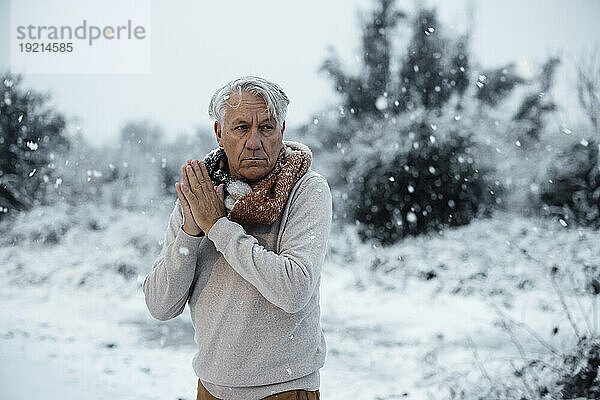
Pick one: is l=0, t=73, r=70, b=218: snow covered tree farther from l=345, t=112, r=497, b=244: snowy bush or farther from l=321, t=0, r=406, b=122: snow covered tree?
l=345, t=112, r=497, b=244: snowy bush

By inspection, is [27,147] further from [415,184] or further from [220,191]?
[220,191]

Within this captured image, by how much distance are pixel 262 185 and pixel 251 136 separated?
0.31 feet

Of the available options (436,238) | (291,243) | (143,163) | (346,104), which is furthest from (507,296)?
(291,243)

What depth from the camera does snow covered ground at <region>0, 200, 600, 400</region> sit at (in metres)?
3.10

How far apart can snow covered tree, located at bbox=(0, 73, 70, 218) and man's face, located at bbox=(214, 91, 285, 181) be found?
9.17 ft

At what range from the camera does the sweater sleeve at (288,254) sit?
1037mm

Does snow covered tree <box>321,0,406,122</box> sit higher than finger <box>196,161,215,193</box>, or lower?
higher

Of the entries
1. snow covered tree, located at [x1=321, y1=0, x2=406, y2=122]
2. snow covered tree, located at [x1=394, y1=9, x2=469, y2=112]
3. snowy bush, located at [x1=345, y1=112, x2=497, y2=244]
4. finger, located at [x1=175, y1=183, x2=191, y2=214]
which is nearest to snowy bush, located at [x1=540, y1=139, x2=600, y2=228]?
snowy bush, located at [x1=345, y1=112, x2=497, y2=244]

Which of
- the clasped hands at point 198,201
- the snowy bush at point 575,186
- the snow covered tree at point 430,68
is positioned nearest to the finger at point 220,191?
the clasped hands at point 198,201

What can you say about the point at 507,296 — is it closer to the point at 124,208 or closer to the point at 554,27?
the point at 554,27

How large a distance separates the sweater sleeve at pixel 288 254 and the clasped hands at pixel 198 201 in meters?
0.03

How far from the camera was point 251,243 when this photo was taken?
106cm

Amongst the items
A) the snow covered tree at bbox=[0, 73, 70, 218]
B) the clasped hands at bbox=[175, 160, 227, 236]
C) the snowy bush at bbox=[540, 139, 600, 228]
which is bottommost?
the clasped hands at bbox=[175, 160, 227, 236]

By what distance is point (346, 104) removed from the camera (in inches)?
149
